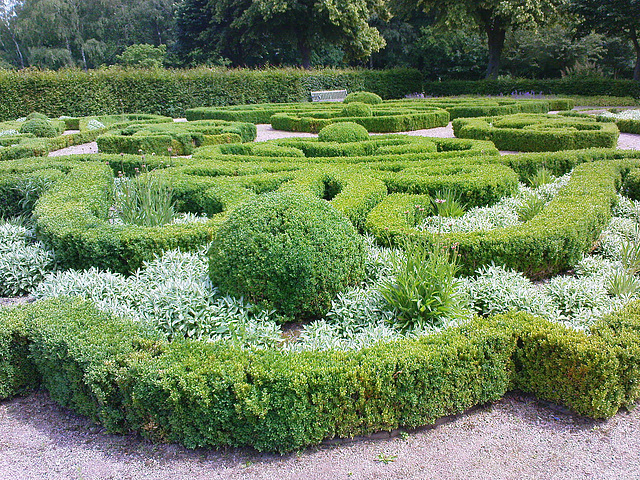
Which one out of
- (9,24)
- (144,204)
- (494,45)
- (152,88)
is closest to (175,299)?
(144,204)

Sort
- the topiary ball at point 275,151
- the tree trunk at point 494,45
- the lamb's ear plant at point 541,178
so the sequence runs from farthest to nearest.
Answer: the tree trunk at point 494,45 → the topiary ball at point 275,151 → the lamb's ear plant at point 541,178

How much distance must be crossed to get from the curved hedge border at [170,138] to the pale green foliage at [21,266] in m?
5.96

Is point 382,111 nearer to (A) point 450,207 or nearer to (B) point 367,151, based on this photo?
(B) point 367,151

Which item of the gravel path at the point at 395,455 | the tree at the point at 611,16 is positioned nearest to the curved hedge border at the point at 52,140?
the gravel path at the point at 395,455

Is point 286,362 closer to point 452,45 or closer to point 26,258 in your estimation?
point 26,258

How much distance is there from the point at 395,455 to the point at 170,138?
10.9 metres

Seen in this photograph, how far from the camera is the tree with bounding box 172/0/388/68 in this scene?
3152 cm

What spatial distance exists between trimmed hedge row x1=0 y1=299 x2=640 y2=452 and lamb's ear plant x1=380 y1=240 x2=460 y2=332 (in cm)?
42

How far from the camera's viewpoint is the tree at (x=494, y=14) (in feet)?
86.2

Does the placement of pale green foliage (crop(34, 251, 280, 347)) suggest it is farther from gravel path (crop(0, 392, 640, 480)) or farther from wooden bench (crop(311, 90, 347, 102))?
wooden bench (crop(311, 90, 347, 102))

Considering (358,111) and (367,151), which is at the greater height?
(358,111)

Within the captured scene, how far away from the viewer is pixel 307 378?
3.08 metres

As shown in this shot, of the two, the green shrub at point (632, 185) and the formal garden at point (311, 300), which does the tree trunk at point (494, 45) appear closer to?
the green shrub at point (632, 185)

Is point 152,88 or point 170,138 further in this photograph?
point 152,88
